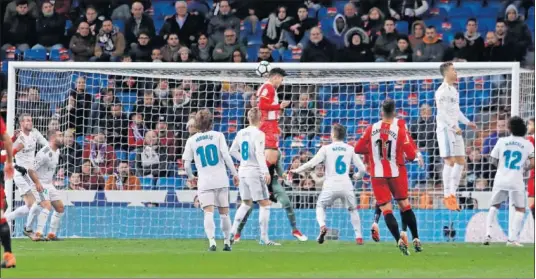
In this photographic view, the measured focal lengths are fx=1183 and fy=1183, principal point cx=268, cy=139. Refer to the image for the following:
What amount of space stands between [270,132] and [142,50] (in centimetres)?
708

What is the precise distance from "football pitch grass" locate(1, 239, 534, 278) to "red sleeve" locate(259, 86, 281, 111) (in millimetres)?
2086

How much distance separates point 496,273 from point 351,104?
951cm

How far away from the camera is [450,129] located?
18.0m

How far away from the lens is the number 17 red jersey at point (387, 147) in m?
15.4

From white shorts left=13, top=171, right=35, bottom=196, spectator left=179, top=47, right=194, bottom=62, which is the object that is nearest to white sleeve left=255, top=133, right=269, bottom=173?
white shorts left=13, top=171, right=35, bottom=196

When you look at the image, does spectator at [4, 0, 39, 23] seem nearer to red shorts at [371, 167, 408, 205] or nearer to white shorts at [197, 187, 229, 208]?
white shorts at [197, 187, 229, 208]

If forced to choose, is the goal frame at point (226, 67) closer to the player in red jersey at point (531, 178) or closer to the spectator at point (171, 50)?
the player in red jersey at point (531, 178)

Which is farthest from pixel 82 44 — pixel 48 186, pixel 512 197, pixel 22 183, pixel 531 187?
pixel 512 197

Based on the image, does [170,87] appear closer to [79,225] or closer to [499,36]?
[79,225]

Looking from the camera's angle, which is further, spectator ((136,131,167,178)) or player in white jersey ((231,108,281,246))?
spectator ((136,131,167,178))

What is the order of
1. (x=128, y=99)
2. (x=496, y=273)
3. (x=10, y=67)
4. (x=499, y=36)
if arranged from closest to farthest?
1. (x=496, y=273)
2. (x=10, y=67)
3. (x=128, y=99)
4. (x=499, y=36)

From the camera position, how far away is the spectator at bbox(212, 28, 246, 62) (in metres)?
23.9

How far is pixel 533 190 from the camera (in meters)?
18.9

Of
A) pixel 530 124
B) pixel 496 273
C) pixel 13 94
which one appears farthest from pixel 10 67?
pixel 496 273
